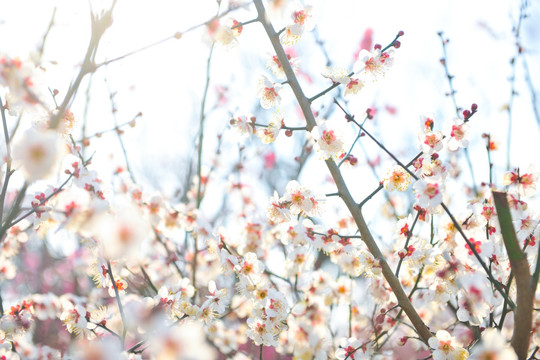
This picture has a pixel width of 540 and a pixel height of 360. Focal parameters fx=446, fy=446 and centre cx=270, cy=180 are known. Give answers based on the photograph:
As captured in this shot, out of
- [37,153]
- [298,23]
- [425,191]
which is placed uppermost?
[298,23]

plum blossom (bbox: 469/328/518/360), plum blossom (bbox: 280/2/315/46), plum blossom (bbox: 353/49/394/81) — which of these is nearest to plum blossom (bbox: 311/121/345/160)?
plum blossom (bbox: 353/49/394/81)

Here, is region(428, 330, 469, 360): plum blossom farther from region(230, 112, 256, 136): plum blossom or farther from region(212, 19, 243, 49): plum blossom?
region(212, 19, 243, 49): plum blossom

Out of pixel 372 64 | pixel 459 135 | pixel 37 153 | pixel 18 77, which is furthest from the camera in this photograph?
pixel 372 64

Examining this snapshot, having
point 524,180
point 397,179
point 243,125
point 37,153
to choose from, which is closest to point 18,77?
point 37,153

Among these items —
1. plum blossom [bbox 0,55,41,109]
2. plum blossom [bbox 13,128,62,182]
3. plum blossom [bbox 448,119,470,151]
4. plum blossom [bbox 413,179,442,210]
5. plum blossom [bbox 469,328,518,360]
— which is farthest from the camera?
plum blossom [bbox 448,119,470,151]

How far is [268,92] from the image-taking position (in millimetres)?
2035

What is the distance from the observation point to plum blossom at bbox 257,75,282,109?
6.58ft

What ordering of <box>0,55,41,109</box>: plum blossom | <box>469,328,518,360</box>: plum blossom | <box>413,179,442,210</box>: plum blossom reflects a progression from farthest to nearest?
<box>413,179,442,210</box>: plum blossom < <box>0,55,41,109</box>: plum blossom < <box>469,328,518,360</box>: plum blossom

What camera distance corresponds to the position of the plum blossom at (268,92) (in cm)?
201

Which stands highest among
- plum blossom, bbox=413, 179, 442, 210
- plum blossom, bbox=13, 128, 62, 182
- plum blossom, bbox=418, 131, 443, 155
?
plum blossom, bbox=418, 131, 443, 155

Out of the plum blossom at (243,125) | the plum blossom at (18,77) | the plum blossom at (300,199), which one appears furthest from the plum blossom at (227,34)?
the plum blossom at (18,77)

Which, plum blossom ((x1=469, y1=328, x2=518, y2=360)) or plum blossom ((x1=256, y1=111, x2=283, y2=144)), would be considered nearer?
plum blossom ((x1=469, y1=328, x2=518, y2=360))

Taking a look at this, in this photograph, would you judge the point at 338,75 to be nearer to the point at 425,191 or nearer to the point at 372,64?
the point at 372,64

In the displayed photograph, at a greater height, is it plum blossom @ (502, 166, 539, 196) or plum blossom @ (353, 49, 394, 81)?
plum blossom @ (353, 49, 394, 81)
